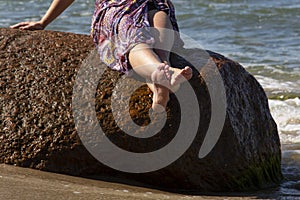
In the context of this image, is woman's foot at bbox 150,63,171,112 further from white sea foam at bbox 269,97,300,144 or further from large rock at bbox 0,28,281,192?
white sea foam at bbox 269,97,300,144

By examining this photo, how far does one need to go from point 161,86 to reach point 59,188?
79 cm

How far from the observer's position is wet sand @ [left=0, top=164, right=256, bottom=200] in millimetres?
3855

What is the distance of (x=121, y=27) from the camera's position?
4426 millimetres

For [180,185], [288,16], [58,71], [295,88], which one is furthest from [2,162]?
[288,16]

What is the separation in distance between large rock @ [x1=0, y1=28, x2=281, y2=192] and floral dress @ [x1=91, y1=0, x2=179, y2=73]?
0.28 ft

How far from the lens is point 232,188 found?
4.59m

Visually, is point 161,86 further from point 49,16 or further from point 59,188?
point 49,16

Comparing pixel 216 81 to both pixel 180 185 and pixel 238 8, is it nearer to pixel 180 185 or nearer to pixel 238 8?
pixel 180 185

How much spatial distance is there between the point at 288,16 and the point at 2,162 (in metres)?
9.31

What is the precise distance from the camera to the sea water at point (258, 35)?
6.76 meters

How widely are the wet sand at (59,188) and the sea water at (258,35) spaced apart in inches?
37.5

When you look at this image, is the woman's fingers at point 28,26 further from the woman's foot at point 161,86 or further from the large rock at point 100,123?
the woman's foot at point 161,86

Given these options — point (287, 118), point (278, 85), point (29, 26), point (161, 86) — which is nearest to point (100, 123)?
point (161, 86)

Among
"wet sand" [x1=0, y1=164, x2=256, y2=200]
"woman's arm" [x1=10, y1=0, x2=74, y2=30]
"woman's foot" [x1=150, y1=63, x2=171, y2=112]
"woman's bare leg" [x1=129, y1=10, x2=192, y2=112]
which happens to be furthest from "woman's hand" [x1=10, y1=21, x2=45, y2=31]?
"woman's foot" [x1=150, y1=63, x2=171, y2=112]
